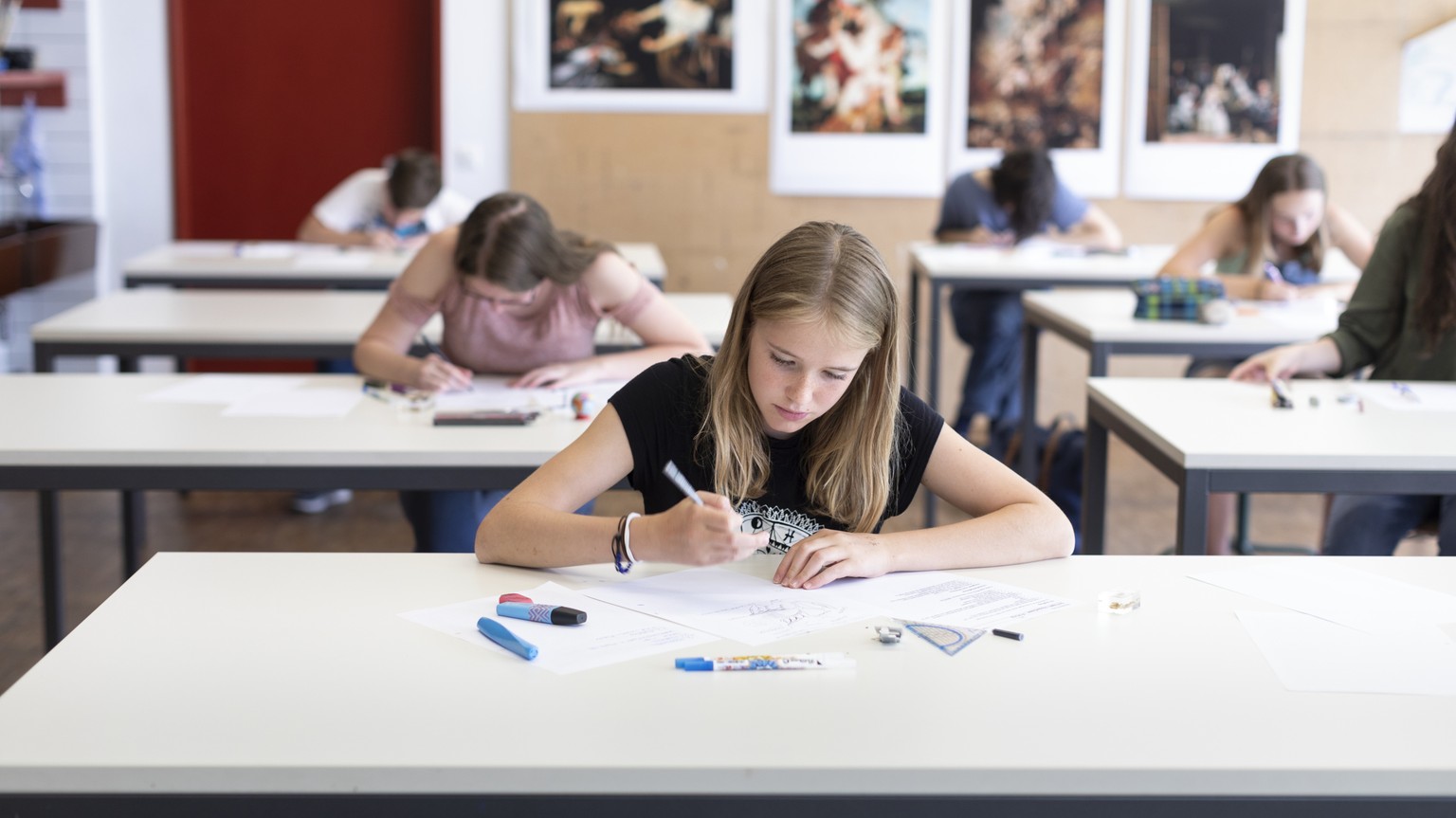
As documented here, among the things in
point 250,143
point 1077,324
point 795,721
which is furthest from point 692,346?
point 250,143

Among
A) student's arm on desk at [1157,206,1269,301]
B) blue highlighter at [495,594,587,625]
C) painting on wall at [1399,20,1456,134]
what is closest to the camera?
blue highlighter at [495,594,587,625]

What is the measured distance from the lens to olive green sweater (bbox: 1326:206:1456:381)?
2855 millimetres

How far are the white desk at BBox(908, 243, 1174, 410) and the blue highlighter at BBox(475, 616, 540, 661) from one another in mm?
3148

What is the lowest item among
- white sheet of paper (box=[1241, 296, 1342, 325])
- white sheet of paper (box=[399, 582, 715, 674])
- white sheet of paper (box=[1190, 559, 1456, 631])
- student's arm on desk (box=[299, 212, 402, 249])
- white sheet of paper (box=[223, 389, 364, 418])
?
white sheet of paper (box=[1190, 559, 1456, 631])

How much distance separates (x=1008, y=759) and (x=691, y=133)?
5.24 meters

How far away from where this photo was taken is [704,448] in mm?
1828

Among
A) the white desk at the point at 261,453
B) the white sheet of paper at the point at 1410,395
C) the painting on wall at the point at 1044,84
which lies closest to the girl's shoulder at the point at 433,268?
the white desk at the point at 261,453

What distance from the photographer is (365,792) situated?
1.10m

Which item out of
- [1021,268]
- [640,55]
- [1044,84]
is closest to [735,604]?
[1021,268]

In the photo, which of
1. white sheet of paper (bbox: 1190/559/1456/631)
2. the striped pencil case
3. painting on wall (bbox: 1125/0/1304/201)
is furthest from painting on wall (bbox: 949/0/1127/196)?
white sheet of paper (bbox: 1190/559/1456/631)

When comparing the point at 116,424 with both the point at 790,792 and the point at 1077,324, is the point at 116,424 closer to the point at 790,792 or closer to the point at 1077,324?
the point at 790,792

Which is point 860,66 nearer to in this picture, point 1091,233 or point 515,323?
point 1091,233

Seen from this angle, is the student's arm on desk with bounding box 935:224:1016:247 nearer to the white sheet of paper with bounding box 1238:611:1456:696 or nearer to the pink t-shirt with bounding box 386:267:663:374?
the pink t-shirt with bounding box 386:267:663:374

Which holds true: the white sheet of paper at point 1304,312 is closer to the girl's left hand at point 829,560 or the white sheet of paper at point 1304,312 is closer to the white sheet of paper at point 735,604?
the girl's left hand at point 829,560
